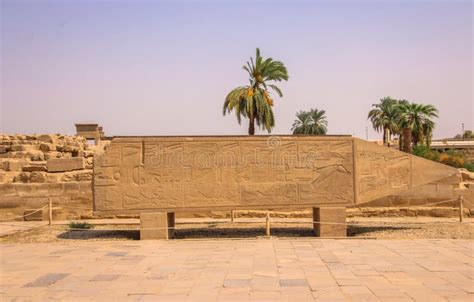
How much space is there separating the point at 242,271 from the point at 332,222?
354 cm

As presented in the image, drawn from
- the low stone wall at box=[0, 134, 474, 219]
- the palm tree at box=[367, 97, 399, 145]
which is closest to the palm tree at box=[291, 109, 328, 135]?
the palm tree at box=[367, 97, 399, 145]

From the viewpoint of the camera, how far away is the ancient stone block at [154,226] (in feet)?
30.2

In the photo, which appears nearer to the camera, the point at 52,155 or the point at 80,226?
the point at 80,226

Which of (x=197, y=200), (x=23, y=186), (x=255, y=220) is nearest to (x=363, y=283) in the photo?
(x=197, y=200)

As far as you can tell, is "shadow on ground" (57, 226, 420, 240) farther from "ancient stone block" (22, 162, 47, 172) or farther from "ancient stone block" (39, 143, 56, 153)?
"ancient stone block" (39, 143, 56, 153)

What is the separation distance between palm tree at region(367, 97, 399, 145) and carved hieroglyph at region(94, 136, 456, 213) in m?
27.9

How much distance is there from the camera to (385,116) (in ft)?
125

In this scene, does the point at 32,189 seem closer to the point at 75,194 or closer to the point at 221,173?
the point at 75,194

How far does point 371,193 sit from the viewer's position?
31.2ft

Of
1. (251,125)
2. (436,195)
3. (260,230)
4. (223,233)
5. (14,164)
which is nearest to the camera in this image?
(223,233)

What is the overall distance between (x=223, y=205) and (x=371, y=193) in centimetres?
302

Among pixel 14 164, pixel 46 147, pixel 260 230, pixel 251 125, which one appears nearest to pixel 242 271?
pixel 260 230

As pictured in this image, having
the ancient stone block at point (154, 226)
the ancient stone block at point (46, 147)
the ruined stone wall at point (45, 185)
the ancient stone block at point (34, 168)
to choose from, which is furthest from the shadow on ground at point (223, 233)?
the ancient stone block at point (46, 147)

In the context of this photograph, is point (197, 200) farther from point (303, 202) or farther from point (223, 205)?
point (303, 202)
